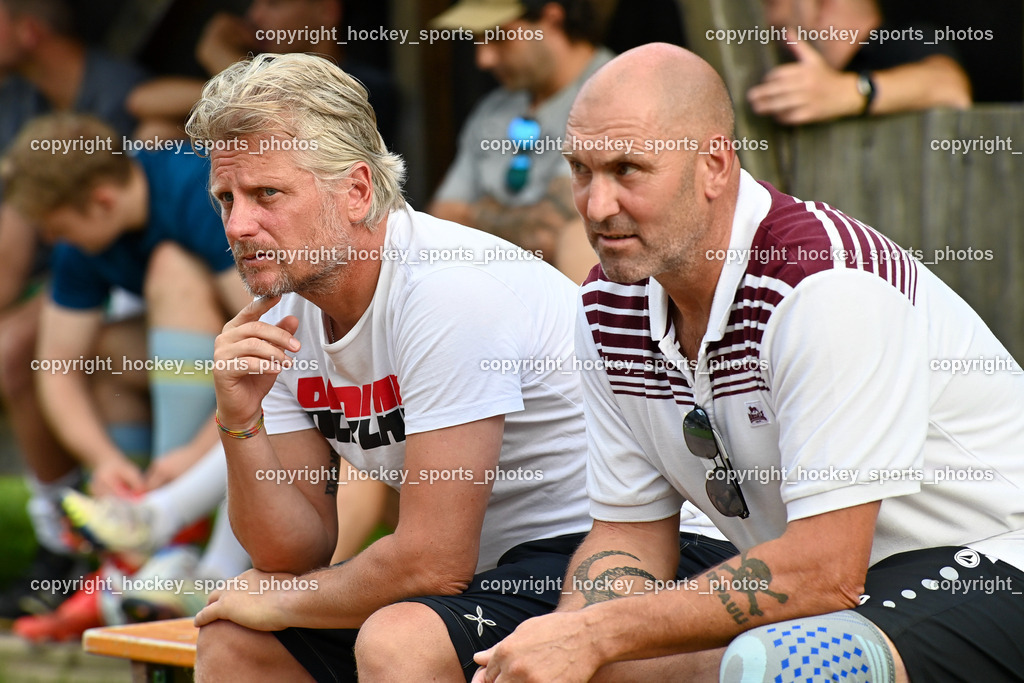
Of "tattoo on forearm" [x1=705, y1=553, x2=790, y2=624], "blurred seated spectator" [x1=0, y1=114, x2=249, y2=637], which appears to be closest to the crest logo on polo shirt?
"tattoo on forearm" [x1=705, y1=553, x2=790, y2=624]

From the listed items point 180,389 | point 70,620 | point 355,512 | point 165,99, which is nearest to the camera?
point 355,512

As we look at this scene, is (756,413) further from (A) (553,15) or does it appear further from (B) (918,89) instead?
(A) (553,15)

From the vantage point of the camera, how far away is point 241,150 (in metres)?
2.26

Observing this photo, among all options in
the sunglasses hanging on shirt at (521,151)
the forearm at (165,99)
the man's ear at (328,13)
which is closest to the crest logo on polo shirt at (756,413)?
the sunglasses hanging on shirt at (521,151)

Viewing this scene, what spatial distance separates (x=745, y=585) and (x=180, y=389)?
282 cm

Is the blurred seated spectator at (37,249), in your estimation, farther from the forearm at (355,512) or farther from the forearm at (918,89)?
the forearm at (918,89)

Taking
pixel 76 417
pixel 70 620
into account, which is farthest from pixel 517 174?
pixel 70 620

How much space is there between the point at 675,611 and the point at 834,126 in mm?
2003

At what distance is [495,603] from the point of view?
7.04ft

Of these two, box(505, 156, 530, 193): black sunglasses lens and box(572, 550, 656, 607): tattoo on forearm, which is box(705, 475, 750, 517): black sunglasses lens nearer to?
box(572, 550, 656, 607): tattoo on forearm

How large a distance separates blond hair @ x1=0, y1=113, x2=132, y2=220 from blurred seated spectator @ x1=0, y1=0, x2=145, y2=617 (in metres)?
0.58

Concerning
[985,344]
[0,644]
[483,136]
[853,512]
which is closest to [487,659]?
[853,512]

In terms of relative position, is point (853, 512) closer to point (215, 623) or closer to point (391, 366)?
point (391, 366)

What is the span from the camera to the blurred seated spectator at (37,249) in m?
4.69
